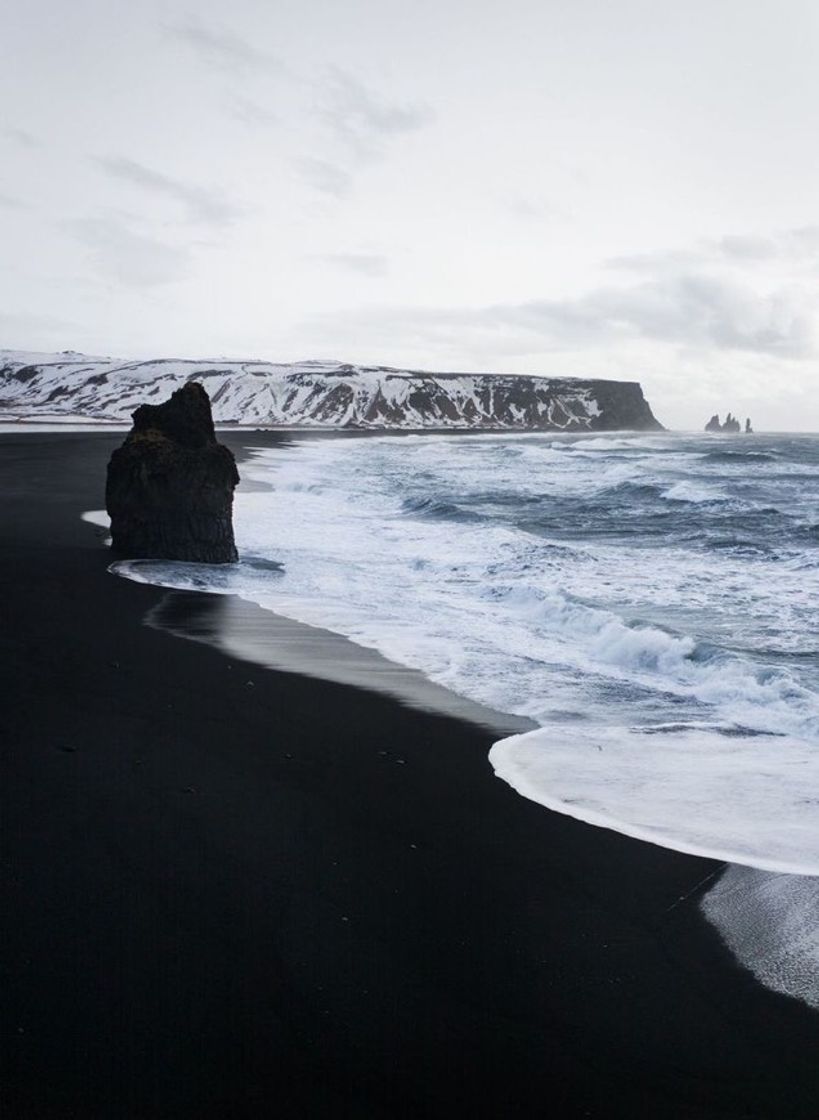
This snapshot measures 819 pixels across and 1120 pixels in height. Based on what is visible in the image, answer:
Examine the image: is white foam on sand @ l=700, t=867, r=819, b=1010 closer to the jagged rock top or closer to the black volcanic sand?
the black volcanic sand

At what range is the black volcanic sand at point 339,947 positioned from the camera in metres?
3.55

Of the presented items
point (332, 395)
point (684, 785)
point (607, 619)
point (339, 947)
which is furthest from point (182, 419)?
point (332, 395)

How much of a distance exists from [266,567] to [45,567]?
4043mm

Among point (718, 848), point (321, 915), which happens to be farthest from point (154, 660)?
point (718, 848)

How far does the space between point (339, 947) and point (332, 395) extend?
165m

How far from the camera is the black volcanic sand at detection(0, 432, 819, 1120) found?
3553mm

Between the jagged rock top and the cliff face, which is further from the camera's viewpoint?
the cliff face

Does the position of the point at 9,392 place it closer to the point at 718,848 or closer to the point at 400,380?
the point at 400,380

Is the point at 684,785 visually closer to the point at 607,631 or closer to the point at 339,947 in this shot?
the point at 339,947

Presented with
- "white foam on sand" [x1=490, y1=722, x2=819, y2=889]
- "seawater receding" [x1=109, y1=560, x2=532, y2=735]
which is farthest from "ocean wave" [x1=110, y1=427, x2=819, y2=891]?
"seawater receding" [x1=109, y1=560, x2=532, y2=735]

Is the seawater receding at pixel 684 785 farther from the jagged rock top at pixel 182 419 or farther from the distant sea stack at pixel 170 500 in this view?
the jagged rock top at pixel 182 419

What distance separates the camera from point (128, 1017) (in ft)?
12.5

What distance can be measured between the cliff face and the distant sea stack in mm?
128698

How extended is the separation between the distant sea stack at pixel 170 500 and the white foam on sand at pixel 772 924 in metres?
13.0
